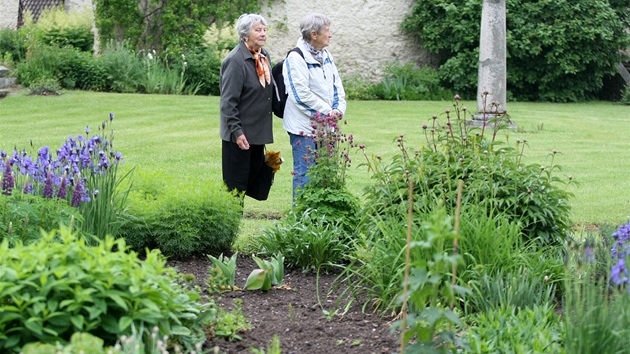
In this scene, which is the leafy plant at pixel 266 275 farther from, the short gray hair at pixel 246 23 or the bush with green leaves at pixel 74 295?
the short gray hair at pixel 246 23

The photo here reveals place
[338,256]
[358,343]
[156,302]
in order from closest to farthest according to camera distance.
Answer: [156,302]
[358,343]
[338,256]

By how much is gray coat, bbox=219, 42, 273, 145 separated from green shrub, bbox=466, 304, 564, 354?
10.8 ft

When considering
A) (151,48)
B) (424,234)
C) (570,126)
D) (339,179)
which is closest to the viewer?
(424,234)

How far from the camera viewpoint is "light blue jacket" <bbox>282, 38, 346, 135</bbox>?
24.4 ft

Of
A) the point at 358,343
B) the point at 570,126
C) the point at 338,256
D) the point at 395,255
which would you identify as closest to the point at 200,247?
the point at 338,256

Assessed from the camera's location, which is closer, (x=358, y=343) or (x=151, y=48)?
(x=358, y=343)

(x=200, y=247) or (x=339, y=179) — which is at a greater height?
(x=339, y=179)

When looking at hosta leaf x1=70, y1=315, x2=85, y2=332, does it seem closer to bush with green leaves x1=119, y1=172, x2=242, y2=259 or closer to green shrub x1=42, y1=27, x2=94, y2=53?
bush with green leaves x1=119, y1=172, x2=242, y2=259

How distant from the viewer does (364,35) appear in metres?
21.1

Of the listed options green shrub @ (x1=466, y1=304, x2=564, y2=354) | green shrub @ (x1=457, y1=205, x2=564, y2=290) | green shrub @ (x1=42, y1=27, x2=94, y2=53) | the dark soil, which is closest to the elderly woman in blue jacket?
the dark soil

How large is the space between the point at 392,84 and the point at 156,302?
16.9m

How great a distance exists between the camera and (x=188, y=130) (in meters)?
13.8

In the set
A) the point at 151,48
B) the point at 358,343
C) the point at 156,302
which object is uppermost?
the point at 151,48

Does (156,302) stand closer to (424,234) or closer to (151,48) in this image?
(424,234)
